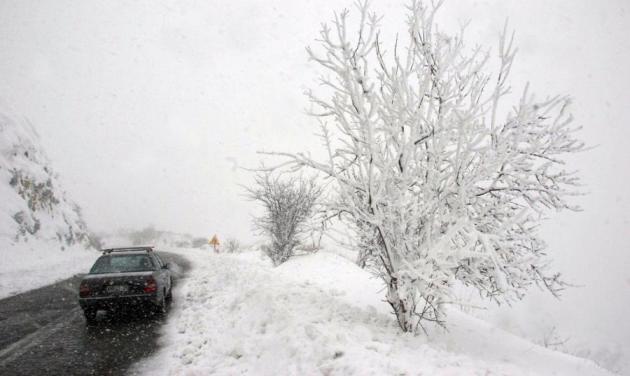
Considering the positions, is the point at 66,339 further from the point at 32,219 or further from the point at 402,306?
the point at 32,219

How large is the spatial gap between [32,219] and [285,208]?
548 inches

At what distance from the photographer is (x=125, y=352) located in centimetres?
591

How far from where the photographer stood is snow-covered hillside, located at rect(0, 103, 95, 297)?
15562mm

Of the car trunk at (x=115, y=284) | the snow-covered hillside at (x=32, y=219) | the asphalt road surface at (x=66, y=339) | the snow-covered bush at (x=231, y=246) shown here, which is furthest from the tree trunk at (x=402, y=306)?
the snow-covered bush at (x=231, y=246)

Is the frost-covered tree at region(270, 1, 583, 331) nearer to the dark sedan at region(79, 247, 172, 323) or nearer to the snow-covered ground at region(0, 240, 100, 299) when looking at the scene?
the dark sedan at region(79, 247, 172, 323)

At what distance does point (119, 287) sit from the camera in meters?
7.41

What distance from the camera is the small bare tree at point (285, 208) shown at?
2045 centimetres

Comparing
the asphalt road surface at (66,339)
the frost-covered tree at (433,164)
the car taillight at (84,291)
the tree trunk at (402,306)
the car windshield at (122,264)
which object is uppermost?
the frost-covered tree at (433,164)

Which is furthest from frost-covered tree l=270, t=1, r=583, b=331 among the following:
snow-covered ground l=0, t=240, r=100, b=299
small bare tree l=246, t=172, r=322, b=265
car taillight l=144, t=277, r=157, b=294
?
small bare tree l=246, t=172, r=322, b=265

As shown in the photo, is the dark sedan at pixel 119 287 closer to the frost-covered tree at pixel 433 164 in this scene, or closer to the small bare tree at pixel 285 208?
the frost-covered tree at pixel 433 164

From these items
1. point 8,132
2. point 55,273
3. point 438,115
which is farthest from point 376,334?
point 8,132

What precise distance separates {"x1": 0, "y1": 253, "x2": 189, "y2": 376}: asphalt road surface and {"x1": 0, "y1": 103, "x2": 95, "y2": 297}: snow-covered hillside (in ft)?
13.4

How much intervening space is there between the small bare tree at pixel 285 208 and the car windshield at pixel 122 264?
11.4m

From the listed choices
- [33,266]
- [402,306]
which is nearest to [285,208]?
[33,266]
